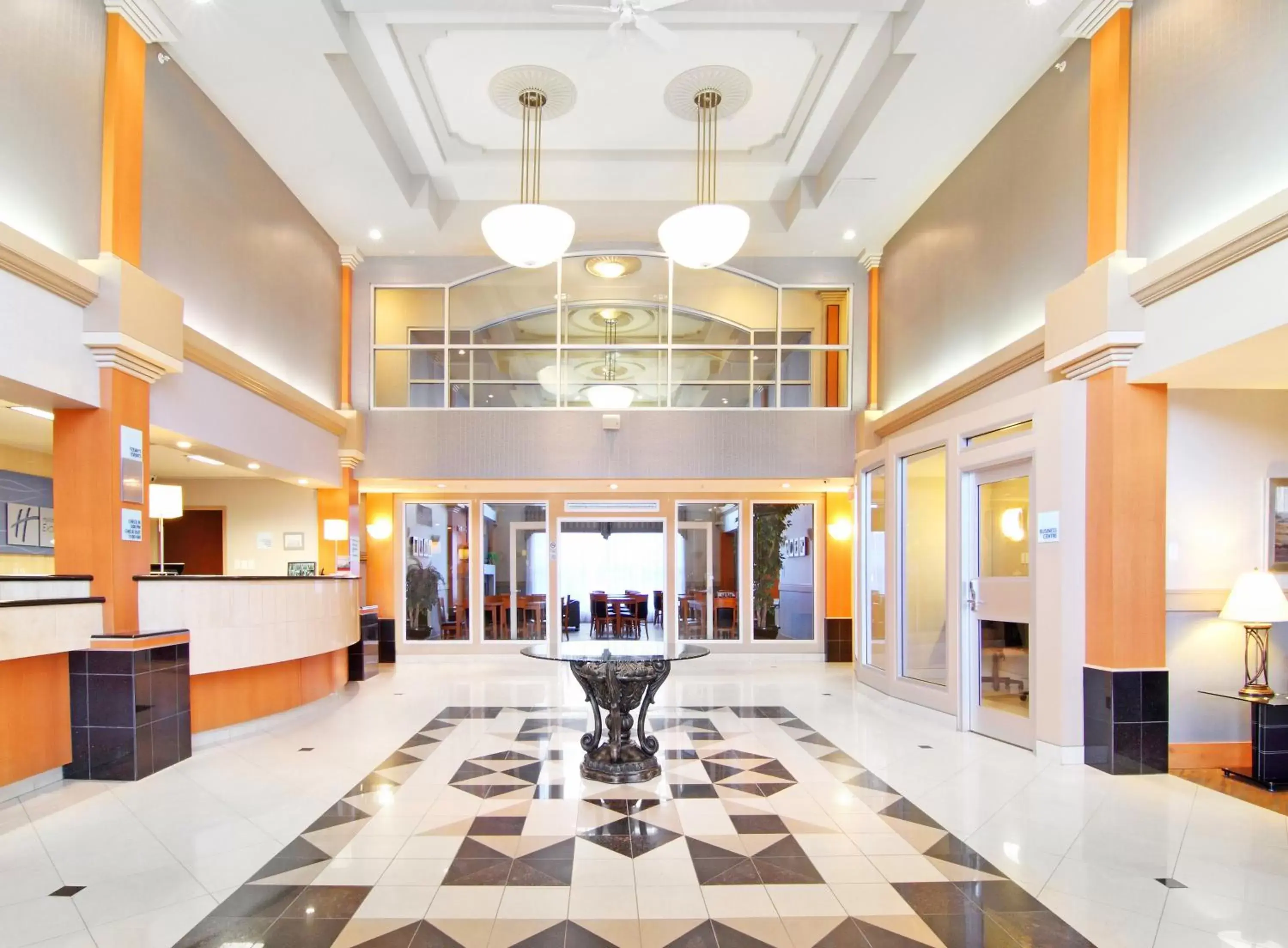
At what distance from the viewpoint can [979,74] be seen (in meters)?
Answer: 6.25

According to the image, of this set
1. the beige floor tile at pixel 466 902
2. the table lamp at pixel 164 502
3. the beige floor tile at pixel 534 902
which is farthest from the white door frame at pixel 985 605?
the table lamp at pixel 164 502

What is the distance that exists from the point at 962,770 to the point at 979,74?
5.38 meters

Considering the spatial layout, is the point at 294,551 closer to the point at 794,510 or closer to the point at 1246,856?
the point at 794,510

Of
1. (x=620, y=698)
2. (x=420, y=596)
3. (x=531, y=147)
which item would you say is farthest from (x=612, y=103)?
(x=420, y=596)

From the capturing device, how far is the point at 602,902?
3.14 m

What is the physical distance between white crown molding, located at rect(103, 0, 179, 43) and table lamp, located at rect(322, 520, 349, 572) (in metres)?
5.47

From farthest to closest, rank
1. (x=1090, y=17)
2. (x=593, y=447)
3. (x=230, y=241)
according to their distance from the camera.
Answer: (x=593, y=447), (x=230, y=241), (x=1090, y=17)

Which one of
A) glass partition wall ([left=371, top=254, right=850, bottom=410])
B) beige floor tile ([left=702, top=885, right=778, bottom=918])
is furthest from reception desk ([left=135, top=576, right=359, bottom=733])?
beige floor tile ([left=702, top=885, right=778, bottom=918])

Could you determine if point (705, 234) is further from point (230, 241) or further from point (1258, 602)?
point (1258, 602)

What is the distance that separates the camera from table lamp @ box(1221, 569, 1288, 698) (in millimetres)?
4668

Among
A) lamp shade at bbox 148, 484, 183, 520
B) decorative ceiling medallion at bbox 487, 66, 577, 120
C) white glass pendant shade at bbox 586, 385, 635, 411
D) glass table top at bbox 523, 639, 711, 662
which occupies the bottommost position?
glass table top at bbox 523, 639, 711, 662

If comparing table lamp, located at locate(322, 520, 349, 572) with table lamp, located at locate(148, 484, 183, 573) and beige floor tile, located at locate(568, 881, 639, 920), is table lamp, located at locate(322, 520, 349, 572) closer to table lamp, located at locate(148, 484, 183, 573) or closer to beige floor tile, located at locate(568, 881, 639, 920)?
table lamp, located at locate(148, 484, 183, 573)

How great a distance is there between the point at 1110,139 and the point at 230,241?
7172 mm

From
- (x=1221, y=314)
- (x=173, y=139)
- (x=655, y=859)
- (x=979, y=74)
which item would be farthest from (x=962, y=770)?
(x=173, y=139)
